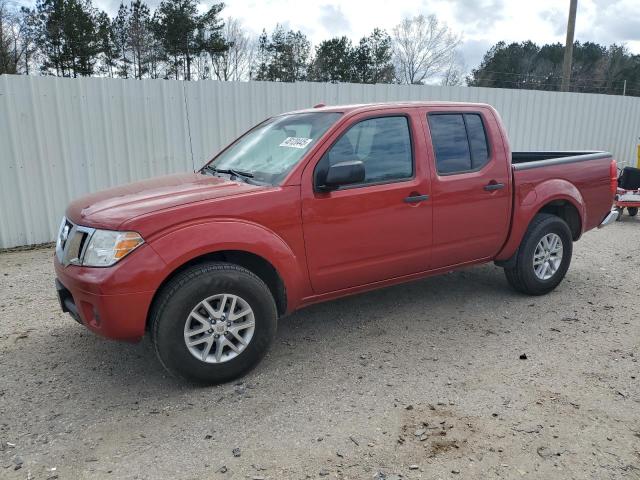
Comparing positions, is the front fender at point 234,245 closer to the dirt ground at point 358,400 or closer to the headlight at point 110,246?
the headlight at point 110,246

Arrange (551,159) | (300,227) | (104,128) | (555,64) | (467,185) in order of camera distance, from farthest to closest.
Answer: (555,64) → (104,128) → (551,159) → (467,185) → (300,227)

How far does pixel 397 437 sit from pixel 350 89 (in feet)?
25.3

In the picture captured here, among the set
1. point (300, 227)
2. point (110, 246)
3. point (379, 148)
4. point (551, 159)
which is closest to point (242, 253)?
point (300, 227)

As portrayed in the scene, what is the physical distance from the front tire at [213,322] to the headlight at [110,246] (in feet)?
1.11

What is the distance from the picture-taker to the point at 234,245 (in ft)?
11.0

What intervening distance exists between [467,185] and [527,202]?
0.80 metres

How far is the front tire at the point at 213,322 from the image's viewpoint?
10.5 ft

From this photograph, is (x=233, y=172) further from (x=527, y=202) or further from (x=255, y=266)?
(x=527, y=202)

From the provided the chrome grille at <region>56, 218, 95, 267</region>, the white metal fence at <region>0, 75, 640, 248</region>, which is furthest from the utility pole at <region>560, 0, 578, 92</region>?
the chrome grille at <region>56, 218, 95, 267</region>

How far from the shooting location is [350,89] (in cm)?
952

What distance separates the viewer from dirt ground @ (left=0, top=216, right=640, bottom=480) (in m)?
2.69

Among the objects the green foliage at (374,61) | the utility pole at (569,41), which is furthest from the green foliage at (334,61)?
the utility pole at (569,41)

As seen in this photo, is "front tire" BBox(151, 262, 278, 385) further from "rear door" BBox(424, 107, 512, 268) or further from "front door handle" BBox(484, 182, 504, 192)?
"front door handle" BBox(484, 182, 504, 192)

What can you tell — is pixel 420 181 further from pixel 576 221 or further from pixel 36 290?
pixel 36 290
